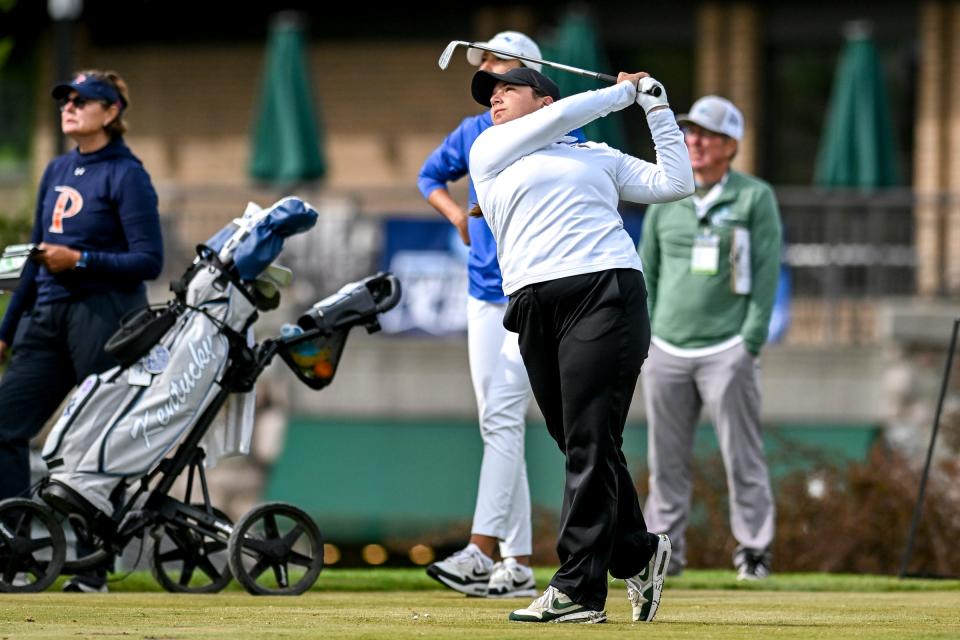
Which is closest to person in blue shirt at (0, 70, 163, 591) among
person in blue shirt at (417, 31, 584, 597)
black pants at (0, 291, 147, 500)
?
black pants at (0, 291, 147, 500)

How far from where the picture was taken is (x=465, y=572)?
28.0 ft

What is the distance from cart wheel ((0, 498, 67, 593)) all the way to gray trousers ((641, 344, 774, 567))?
2986mm

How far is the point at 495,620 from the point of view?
697 centimetres

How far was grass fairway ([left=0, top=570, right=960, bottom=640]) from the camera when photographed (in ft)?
21.0

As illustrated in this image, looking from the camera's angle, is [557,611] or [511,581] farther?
[511,581]

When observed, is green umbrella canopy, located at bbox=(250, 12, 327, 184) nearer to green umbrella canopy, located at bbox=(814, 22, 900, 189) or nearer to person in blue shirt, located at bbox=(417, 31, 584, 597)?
green umbrella canopy, located at bbox=(814, 22, 900, 189)

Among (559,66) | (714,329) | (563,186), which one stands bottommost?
(714,329)

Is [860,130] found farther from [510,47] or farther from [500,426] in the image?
[500,426]

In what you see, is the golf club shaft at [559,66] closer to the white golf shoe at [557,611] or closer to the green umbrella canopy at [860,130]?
the white golf shoe at [557,611]

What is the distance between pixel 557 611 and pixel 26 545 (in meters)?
2.47

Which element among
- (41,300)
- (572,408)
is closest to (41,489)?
(41,300)

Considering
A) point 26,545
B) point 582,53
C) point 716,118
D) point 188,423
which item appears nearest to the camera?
point 26,545

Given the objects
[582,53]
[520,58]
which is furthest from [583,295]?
[582,53]

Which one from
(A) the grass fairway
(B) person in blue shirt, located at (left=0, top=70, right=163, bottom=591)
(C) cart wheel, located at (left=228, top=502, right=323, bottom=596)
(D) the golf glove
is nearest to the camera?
(A) the grass fairway
